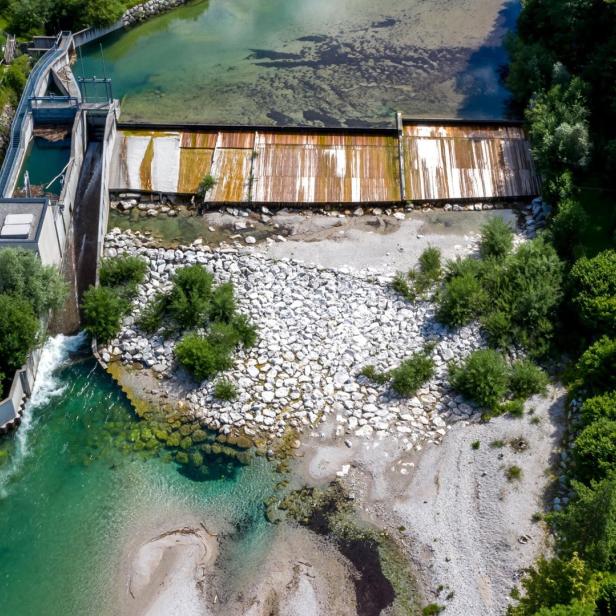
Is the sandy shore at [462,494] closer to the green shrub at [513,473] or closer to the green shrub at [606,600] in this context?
the green shrub at [513,473]

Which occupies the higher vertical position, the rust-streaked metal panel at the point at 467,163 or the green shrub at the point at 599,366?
the rust-streaked metal panel at the point at 467,163

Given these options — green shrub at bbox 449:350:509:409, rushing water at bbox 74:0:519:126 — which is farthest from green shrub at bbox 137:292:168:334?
rushing water at bbox 74:0:519:126

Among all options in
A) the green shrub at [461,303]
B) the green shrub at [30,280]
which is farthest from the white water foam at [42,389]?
the green shrub at [461,303]

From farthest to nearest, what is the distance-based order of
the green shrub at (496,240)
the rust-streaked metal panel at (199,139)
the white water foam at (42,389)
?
1. the rust-streaked metal panel at (199,139)
2. the green shrub at (496,240)
3. the white water foam at (42,389)

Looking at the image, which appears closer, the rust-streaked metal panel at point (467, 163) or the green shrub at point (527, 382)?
the green shrub at point (527, 382)

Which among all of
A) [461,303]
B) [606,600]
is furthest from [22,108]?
[606,600]

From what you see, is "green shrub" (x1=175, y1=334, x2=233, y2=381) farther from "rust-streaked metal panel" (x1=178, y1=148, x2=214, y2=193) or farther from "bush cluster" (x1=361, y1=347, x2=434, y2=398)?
"rust-streaked metal panel" (x1=178, y1=148, x2=214, y2=193)

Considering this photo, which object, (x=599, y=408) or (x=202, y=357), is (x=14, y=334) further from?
(x=599, y=408)

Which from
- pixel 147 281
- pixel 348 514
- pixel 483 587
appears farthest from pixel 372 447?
pixel 147 281

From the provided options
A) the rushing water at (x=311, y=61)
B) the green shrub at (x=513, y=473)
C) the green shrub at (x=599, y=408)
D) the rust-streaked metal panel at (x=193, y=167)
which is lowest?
the green shrub at (x=513, y=473)
